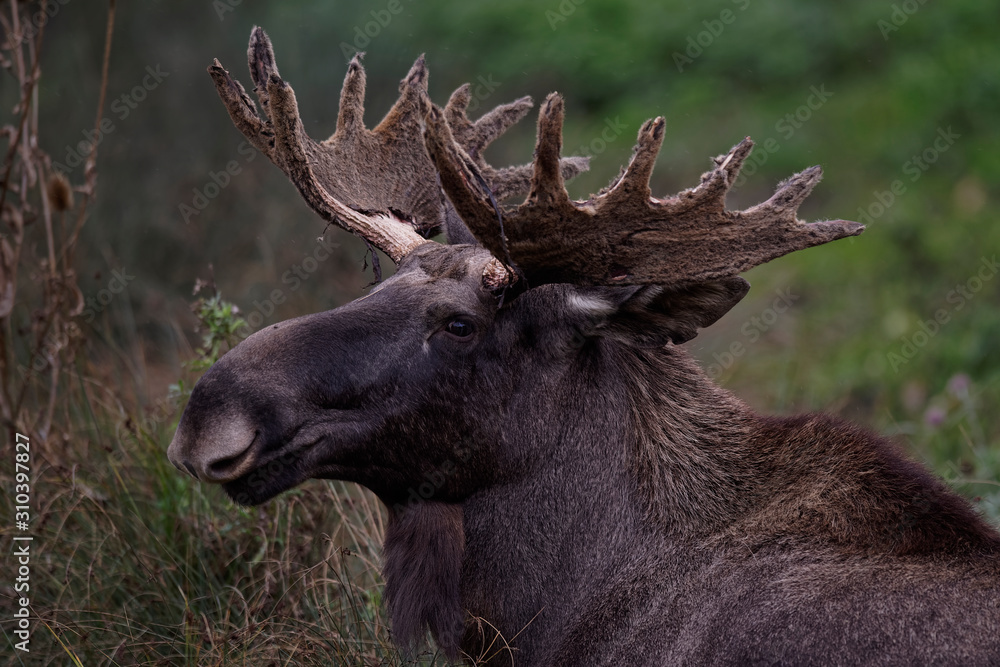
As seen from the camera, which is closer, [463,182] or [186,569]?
[463,182]

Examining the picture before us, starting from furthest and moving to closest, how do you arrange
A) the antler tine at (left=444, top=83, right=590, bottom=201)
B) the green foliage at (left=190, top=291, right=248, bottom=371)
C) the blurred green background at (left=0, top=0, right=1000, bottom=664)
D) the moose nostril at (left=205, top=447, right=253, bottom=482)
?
the blurred green background at (left=0, top=0, right=1000, bottom=664) → the green foliage at (left=190, top=291, right=248, bottom=371) → the antler tine at (left=444, top=83, right=590, bottom=201) → the moose nostril at (left=205, top=447, right=253, bottom=482)

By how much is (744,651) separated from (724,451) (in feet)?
2.55

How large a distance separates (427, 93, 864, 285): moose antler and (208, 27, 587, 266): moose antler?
841 mm

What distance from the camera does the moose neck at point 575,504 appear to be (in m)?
3.76

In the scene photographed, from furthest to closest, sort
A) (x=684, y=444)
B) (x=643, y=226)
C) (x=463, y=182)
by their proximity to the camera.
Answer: (x=684, y=444)
(x=643, y=226)
(x=463, y=182)

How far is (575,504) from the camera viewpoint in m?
3.79

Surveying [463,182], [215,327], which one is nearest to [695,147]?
[215,327]

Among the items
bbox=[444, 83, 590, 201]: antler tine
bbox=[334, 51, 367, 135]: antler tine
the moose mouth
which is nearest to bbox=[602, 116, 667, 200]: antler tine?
bbox=[444, 83, 590, 201]: antler tine

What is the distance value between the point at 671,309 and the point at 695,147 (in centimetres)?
924

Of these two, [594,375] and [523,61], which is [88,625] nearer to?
[594,375]

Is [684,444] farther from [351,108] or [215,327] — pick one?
[215,327]

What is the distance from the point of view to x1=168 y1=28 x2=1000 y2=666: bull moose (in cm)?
342

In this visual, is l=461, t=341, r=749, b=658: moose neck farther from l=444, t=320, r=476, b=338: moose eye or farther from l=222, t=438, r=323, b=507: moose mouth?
l=222, t=438, r=323, b=507: moose mouth

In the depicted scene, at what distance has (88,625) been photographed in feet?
14.7
